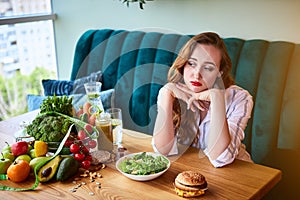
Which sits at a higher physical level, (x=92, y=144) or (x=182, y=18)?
(x=182, y=18)

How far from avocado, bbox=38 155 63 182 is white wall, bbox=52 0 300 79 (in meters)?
1.48

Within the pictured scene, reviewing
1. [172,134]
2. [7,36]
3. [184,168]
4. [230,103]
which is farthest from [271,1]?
[7,36]

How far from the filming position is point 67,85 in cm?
288

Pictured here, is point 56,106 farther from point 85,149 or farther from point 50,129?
point 85,149

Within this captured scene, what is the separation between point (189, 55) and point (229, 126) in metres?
0.35

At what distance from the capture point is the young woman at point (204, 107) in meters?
1.68

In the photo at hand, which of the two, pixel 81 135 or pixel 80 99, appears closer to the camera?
pixel 81 135

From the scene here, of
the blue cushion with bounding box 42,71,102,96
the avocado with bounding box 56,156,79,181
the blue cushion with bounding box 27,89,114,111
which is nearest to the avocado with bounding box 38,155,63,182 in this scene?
the avocado with bounding box 56,156,79,181

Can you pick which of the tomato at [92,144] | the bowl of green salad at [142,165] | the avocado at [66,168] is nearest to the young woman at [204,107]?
the bowl of green salad at [142,165]

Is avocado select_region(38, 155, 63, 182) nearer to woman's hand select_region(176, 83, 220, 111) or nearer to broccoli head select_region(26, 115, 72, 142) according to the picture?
broccoli head select_region(26, 115, 72, 142)

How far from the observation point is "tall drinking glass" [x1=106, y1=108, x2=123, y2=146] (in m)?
1.75

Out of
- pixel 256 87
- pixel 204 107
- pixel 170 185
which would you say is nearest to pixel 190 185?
pixel 170 185

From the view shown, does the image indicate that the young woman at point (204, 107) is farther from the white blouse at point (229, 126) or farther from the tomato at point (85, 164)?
the tomato at point (85, 164)

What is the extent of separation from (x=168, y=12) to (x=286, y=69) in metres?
0.99
